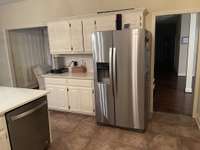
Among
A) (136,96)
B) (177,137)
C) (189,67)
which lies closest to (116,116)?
(136,96)

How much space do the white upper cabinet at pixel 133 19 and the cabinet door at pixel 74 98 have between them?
1.66 m

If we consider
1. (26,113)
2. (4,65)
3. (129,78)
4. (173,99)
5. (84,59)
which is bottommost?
(173,99)

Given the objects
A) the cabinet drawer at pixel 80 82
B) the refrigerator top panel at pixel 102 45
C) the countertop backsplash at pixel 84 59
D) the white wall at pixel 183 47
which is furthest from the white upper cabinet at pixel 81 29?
the white wall at pixel 183 47

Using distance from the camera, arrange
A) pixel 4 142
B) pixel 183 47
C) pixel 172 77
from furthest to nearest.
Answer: pixel 172 77 → pixel 183 47 → pixel 4 142

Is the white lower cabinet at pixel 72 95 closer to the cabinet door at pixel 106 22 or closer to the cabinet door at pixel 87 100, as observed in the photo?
the cabinet door at pixel 87 100

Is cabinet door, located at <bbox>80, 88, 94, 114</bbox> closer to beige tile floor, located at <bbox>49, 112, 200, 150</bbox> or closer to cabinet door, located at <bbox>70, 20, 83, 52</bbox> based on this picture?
beige tile floor, located at <bbox>49, 112, 200, 150</bbox>

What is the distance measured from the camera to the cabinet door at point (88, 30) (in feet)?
10.6

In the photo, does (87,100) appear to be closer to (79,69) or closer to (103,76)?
(103,76)

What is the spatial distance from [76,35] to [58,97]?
1.42 metres

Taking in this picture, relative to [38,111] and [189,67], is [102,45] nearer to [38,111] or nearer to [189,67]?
[38,111]

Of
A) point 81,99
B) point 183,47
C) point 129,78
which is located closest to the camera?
point 129,78

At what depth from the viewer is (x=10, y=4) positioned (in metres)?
4.37

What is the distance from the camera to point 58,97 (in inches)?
142

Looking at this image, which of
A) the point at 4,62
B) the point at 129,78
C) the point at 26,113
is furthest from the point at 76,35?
the point at 4,62
